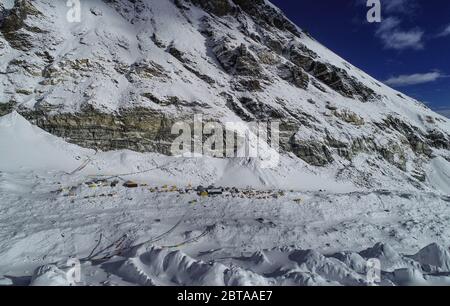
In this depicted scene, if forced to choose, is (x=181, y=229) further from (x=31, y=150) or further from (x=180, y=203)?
(x=31, y=150)

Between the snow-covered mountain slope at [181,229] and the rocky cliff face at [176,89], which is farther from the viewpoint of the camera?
the rocky cliff face at [176,89]

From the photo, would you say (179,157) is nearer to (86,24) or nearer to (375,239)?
(375,239)

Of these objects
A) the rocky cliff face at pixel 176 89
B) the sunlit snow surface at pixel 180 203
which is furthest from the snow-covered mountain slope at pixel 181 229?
the rocky cliff face at pixel 176 89

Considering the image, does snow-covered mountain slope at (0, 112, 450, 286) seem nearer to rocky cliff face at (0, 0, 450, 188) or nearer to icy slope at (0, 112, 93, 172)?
icy slope at (0, 112, 93, 172)

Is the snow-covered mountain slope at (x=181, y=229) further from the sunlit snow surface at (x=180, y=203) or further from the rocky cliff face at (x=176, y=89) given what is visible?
the rocky cliff face at (x=176, y=89)

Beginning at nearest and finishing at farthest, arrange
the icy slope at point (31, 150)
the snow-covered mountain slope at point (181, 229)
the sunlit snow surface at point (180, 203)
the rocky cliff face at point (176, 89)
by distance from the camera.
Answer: the snow-covered mountain slope at point (181, 229) < the sunlit snow surface at point (180, 203) < the icy slope at point (31, 150) < the rocky cliff face at point (176, 89)

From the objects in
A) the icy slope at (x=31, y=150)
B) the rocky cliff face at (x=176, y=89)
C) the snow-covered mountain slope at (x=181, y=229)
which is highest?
the rocky cliff face at (x=176, y=89)

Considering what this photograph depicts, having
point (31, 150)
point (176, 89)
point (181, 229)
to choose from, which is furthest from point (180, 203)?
point (176, 89)

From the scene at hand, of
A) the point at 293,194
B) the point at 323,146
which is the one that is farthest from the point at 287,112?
the point at 293,194
